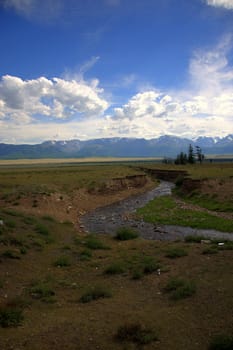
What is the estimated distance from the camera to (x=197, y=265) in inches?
706

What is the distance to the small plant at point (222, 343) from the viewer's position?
30.0 ft

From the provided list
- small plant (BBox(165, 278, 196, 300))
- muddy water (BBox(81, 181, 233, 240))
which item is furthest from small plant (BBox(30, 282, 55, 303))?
muddy water (BBox(81, 181, 233, 240))

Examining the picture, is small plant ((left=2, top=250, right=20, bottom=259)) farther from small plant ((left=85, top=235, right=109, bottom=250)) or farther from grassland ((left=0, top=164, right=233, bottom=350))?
small plant ((left=85, top=235, right=109, bottom=250))

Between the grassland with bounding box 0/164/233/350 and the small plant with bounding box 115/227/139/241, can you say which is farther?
the small plant with bounding box 115/227/139/241

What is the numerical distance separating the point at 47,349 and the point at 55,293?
4.99 meters

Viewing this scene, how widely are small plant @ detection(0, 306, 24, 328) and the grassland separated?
0.03m

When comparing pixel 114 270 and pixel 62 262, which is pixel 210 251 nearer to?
pixel 114 270

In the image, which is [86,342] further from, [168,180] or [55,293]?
[168,180]

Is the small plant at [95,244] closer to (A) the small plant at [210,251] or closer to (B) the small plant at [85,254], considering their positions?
(B) the small plant at [85,254]

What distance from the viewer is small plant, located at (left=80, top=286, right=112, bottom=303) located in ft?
45.8

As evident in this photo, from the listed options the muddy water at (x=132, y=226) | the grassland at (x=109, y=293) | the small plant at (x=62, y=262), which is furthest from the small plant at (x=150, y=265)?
the muddy water at (x=132, y=226)

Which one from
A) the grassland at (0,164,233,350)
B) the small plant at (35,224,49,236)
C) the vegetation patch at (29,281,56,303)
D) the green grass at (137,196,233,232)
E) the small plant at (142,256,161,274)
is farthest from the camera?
the green grass at (137,196,233,232)

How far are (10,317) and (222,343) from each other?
7.04m

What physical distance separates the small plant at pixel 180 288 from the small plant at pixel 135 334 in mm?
3339
